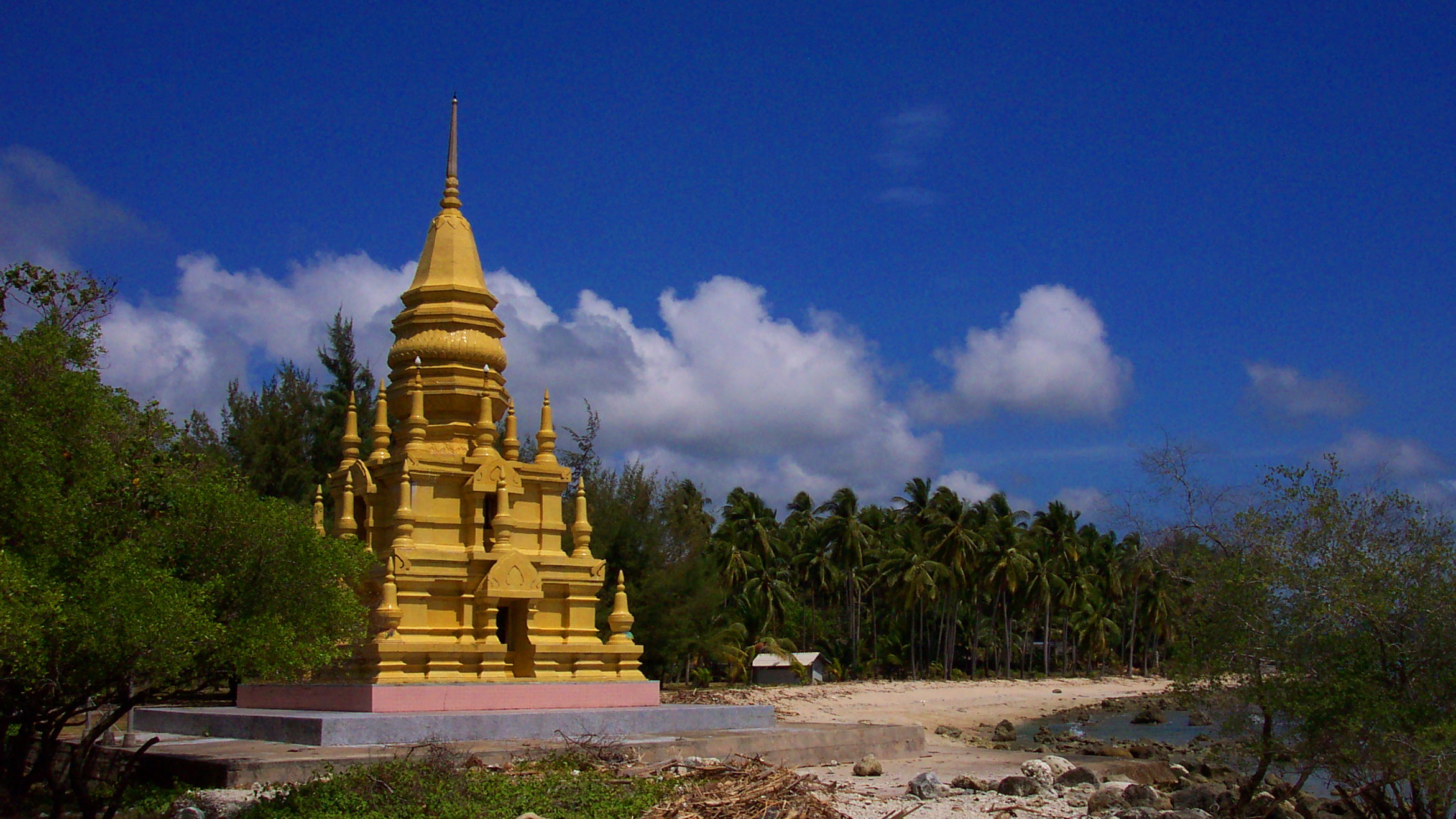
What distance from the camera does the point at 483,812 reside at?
37.2 ft

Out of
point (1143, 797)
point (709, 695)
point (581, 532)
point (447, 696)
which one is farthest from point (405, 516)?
point (709, 695)

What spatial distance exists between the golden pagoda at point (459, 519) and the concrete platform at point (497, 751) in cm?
318

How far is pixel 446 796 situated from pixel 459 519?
1015 centimetres

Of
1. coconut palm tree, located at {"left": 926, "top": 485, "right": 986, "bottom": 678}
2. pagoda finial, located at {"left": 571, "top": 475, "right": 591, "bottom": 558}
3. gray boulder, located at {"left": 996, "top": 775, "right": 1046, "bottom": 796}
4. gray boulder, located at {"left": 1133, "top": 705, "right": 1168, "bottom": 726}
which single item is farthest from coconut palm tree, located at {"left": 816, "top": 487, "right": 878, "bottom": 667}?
gray boulder, located at {"left": 996, "top": 775, "right": 1046, "bottom": 796}

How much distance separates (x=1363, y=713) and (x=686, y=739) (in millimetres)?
8400

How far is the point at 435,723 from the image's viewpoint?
669 inches

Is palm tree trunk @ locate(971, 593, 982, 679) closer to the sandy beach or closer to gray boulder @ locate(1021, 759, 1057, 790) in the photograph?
the sandy beach

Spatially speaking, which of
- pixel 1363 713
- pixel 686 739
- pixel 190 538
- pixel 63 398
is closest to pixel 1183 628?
pixel 1363 713

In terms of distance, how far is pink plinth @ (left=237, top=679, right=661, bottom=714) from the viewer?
1839cm

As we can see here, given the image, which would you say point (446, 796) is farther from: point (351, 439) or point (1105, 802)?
point (351, 439)

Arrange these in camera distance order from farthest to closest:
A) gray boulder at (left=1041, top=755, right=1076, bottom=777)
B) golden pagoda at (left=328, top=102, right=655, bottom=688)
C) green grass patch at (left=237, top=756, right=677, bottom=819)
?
golden pagoda at (left=328, top=102, right=655, bottom=688) < gray boulder at (left=1041, top=755, right=1076, bottom=777) < green grass patch at (left=237, top=756, right=677, bottom=819)

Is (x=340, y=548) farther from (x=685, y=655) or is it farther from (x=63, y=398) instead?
(x=685, y=655)

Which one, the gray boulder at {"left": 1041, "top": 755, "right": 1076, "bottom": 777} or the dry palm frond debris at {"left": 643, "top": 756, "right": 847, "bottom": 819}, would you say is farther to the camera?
the gray boulder at {"left": 1041, "top": 755, "right": 1076, "bottom": 777}

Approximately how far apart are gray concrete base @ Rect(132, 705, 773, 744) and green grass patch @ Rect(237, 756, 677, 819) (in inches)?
103
